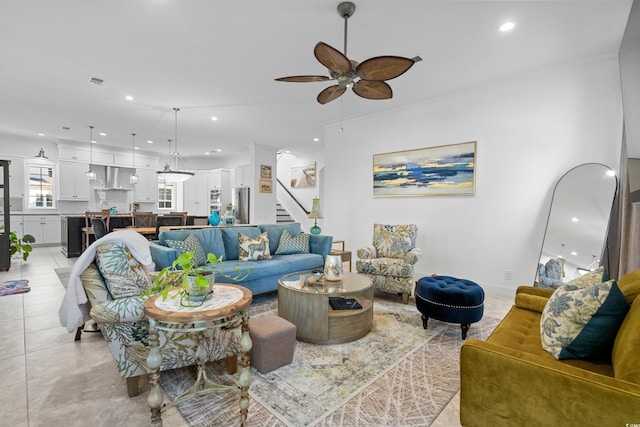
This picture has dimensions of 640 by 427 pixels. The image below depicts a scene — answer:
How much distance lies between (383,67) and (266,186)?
603 centimetres

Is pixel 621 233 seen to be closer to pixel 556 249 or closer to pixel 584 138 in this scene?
pixel 556 249

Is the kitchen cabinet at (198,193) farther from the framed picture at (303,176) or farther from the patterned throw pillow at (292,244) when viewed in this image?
the patterned throw pillow at (292,244)

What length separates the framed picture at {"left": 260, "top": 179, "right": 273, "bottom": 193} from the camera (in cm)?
783

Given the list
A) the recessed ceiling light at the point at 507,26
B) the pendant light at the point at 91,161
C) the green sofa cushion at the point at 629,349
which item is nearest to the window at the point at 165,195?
the pendant light at the point at 91,161

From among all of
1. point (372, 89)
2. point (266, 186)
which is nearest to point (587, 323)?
point (372, 89)

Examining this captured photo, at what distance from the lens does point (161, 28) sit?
2770 millimetres

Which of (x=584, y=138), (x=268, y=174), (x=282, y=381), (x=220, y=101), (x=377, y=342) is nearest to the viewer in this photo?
(x=282, y=381)

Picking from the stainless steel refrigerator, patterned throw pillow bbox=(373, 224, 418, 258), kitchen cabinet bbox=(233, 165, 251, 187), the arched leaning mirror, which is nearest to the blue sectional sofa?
patterned throw pillow bbox=(373, 224, 418, 258)

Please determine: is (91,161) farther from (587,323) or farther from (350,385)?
(587,323)

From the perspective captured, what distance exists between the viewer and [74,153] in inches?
306

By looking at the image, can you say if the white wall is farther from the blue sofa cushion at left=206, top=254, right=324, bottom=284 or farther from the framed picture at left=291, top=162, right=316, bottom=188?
the framed picture at left=291, top=162, right=316, bottom=188

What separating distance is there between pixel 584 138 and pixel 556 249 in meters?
1.31

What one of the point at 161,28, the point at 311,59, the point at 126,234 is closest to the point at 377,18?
the point at 311,59

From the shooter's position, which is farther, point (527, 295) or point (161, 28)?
point (161, 28)
